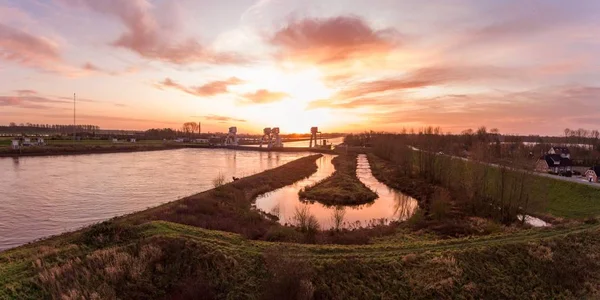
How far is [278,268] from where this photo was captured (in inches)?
466

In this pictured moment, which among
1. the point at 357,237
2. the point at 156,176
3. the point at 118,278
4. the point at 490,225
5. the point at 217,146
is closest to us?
the point at 118,278

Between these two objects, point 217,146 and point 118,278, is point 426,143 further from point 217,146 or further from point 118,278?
point 217,146

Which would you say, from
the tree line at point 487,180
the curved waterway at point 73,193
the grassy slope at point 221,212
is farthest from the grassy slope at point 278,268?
the tree line at point 487,180

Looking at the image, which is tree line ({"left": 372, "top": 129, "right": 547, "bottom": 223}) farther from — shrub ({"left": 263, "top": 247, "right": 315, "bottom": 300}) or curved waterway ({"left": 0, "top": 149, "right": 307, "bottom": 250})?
curved waterway ({"left": 0, "top": 149, "right": 307, "bottom": 250})

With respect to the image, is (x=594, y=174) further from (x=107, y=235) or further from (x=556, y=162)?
(x=107, y=235)

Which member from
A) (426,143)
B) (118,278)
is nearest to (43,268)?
(118,278)

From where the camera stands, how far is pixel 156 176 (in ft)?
158

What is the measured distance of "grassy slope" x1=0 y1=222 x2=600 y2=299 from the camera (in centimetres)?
1137

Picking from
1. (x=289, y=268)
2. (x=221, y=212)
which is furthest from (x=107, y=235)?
(x=221, y=212)

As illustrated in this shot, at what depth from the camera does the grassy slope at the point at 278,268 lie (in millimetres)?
11367

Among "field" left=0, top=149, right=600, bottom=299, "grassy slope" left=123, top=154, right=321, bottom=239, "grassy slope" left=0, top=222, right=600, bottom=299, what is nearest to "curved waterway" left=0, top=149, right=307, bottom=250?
"grassy slope" left=123, top=154, right=321, bottom=239

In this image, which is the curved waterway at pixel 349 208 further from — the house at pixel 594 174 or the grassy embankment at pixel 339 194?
the house at pixel 594 174

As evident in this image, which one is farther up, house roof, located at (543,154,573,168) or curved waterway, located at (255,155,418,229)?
house roof, located at (543,154,573,168)

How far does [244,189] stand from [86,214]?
1583cm
